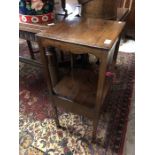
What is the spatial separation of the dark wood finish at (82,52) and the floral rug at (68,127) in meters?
0.14

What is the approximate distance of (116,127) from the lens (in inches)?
53.7

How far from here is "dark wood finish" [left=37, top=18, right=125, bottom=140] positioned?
0.81m

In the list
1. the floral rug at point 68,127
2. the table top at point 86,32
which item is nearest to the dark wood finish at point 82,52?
the table top at point 86,32

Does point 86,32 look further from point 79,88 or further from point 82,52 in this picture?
→ point 79,88

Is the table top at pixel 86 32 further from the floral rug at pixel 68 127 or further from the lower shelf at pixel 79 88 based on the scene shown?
the floral rug at pixel 68 127

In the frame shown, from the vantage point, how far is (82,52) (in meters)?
0.83

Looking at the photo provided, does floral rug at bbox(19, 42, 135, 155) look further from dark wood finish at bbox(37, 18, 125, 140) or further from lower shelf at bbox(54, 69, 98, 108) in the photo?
lower shelf at bbox(54, 69, 98, 108)

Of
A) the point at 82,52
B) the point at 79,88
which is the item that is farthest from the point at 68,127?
the point at 82,52

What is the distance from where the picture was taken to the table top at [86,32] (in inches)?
31.7

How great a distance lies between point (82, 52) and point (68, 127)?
79cm
